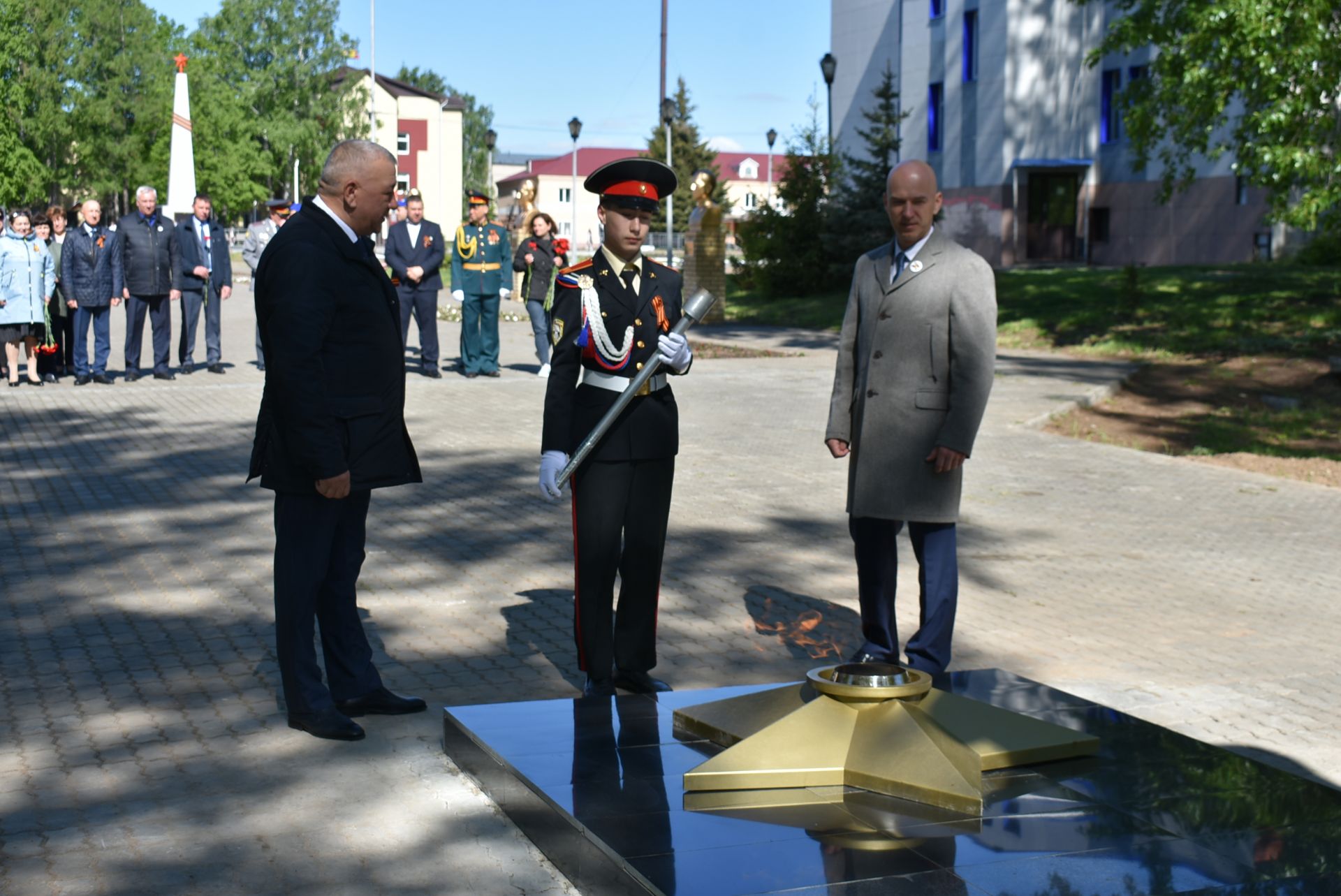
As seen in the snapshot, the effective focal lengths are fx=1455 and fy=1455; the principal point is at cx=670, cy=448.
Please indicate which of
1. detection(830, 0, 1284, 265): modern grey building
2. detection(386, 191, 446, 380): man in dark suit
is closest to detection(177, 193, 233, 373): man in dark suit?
detection(386, 191, 446, 380): man in dark suit

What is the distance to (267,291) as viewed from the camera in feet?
15.5

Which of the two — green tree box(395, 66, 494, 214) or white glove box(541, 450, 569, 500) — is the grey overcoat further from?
green tree box(395, 66, 494, 214)

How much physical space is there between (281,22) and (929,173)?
8297 centimetres

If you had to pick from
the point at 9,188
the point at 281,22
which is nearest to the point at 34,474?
the point at 9,188

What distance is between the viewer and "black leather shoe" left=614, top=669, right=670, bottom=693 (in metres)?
5.38

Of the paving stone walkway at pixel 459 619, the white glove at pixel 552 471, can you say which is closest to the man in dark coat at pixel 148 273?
the paving stone walkway at pixel 459 619

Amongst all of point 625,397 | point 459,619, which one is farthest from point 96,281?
point 625,397

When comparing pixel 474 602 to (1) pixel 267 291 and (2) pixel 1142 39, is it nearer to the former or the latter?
(1) pixel 267 291

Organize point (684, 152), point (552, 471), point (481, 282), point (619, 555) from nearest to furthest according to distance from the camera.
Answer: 1. point (552, 471)
2. point (619, 555)
3. point (481, 282)
4. point (684, 152)

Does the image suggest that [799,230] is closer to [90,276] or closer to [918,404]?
[90,276]

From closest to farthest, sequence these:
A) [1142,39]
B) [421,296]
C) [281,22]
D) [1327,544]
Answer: [1327,544] → [421,296] → [1142,39] → [281,22]

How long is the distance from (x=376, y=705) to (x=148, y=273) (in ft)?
42.5

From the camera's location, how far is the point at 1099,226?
43.7 m

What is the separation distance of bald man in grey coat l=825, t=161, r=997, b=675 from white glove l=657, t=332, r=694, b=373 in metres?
0.87
